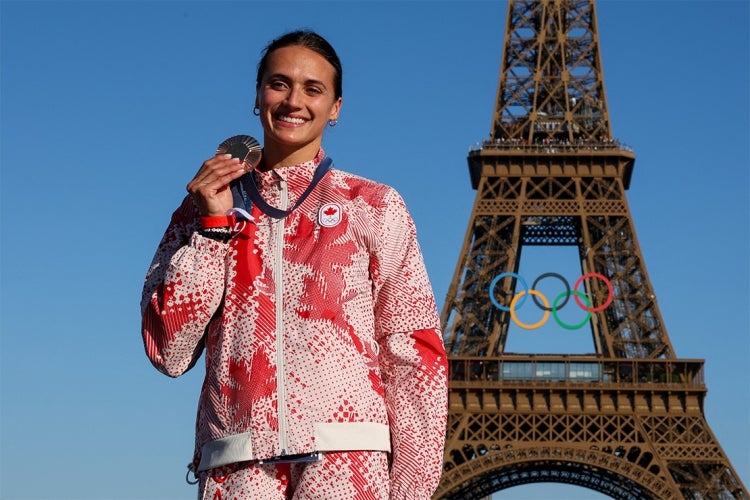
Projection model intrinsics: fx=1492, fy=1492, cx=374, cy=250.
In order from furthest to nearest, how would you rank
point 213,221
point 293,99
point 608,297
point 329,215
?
1. point 608,297
2. point 293,99
3. point 329,215
4. point 213,221

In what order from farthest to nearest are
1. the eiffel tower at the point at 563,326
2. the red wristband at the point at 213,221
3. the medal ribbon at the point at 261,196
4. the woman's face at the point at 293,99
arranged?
the eiffel tower at the point at 563,326
the woman's face at the point at 293,99
the medal ribbon at the point at 261,196
the red wristband at the point at 213,221

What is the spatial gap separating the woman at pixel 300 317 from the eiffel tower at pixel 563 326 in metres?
41.9

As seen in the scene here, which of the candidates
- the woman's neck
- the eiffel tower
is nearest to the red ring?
the eiffel tower

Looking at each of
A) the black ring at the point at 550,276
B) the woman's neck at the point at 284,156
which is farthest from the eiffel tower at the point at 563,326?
the woman's neck at the point at 284,156

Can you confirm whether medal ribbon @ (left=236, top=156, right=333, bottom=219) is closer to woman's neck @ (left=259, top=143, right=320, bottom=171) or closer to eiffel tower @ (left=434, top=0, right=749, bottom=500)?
woman's neck @ (left=259, top=143, right=320, bottom=171)

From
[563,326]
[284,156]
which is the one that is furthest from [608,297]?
[284,156]

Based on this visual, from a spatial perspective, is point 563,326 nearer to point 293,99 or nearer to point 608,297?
point 608,297

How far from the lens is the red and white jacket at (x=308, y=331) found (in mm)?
4996

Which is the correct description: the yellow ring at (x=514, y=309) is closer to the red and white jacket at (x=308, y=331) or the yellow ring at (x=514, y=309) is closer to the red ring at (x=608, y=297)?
the red ring at (x=608, y=297)

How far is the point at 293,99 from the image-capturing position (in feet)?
17.7

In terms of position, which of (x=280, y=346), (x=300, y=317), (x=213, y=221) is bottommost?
(x=280, y=346)

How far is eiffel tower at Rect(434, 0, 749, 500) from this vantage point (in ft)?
156

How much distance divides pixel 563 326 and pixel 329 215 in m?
45.7

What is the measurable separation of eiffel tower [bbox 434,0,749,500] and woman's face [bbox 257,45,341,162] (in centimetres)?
4188
